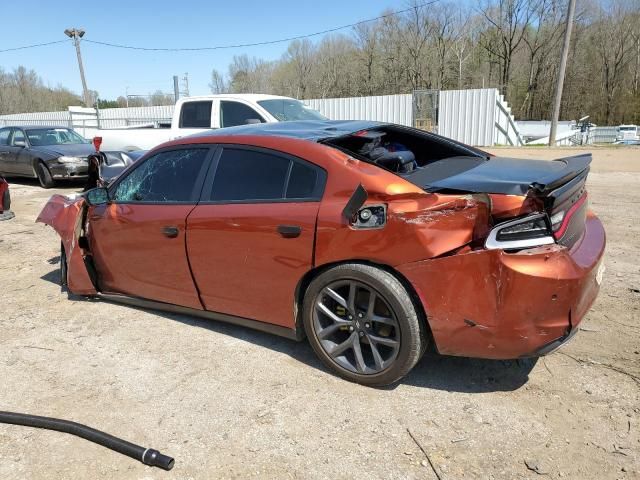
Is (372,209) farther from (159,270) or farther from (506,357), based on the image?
(159,270)

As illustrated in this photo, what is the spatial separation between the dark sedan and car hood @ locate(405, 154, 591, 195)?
10339 mm

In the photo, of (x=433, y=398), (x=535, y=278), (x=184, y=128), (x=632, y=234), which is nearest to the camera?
(x=535, y=278)

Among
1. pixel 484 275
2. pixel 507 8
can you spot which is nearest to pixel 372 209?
pixel 484 275

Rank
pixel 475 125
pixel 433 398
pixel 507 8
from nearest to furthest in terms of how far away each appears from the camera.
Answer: pixel 433 398
pixel 475 125
pixel 507 8

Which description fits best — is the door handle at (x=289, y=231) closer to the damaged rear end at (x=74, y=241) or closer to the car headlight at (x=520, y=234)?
the car headlight at (x=520, y=234)

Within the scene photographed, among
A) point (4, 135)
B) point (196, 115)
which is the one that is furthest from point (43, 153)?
point (196, 115)

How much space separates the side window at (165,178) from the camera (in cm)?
366

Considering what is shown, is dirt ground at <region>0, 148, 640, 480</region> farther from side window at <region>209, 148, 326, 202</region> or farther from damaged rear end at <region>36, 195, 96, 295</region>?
side window at <region>209, 148, 326, 202</region>

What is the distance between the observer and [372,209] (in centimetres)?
279

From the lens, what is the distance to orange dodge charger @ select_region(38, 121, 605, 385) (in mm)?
2535

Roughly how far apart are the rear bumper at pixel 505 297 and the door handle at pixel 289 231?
27.0 inches

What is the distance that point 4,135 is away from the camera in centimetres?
1334

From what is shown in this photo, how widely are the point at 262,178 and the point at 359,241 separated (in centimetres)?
89

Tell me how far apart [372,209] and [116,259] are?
7.98 ft
